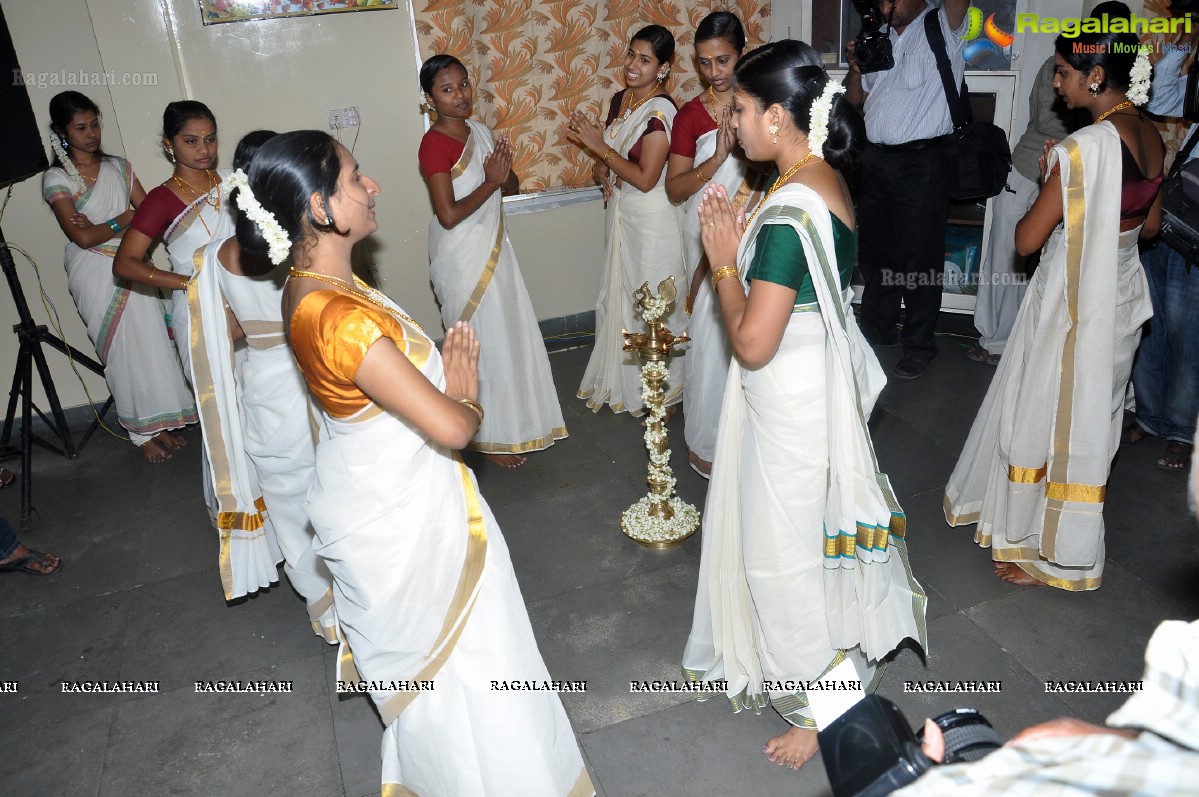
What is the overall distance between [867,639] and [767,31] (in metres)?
4.05

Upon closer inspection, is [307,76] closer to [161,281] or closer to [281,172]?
[161,281]

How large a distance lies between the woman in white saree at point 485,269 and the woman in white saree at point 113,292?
1.53 m

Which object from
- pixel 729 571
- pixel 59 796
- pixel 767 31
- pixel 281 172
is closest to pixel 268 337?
pixel 281 172

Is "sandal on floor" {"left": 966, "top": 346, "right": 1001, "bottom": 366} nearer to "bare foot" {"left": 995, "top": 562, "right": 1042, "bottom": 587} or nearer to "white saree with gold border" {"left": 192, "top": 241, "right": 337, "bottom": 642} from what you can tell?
"bare foot" {"left": 995, "top": 562, "right": 1042, "bottom": 587}

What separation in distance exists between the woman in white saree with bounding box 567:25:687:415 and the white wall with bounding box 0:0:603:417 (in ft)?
3.75

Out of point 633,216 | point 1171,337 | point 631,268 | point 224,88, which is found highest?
point 224,88

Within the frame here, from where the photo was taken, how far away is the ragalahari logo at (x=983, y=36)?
432 cm

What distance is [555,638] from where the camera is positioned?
2.63 meters

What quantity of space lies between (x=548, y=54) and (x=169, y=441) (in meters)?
2.78

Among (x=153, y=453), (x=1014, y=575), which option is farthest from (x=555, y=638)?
(x=153, y=453)

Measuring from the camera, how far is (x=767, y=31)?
5074 millimetres

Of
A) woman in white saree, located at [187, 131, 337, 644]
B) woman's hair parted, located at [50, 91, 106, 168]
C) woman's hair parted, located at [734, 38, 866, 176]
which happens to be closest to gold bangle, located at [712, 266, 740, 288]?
woman's hair parted, located at [734, 38, 866, 176]

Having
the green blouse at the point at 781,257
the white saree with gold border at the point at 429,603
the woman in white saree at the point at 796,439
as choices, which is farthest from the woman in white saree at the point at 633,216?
the white saree with gold border at the point at 429,603

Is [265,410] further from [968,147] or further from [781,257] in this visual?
[968,147]
